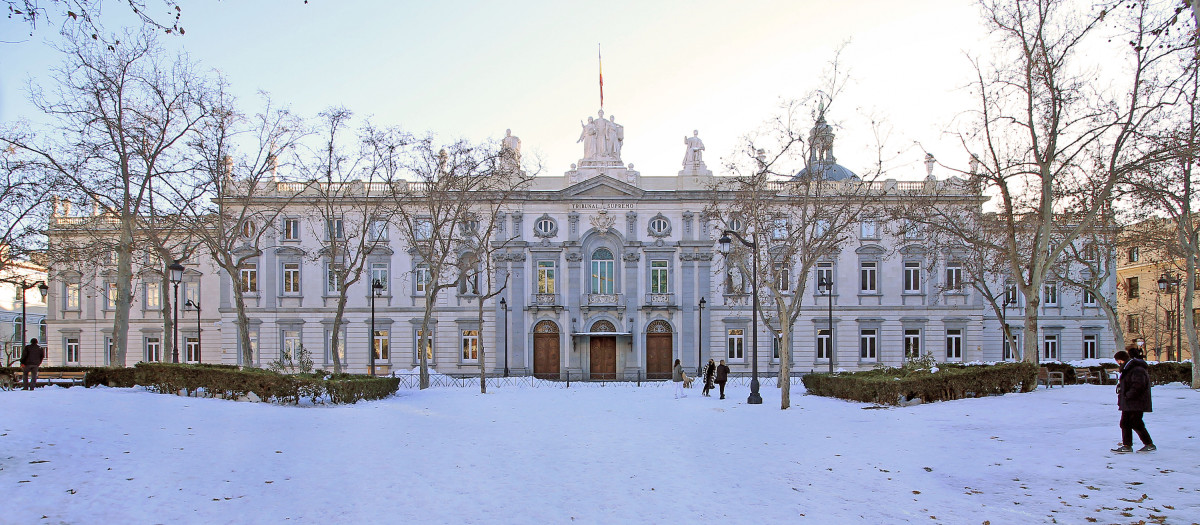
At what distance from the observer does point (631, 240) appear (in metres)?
43.0

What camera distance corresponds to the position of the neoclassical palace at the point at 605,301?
141 ft

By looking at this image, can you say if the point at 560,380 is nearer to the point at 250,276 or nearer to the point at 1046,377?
the point at 250,276

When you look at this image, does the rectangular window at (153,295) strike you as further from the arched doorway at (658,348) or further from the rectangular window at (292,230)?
the arched doorway at (658,348)

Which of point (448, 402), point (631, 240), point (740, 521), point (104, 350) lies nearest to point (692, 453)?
point (740, 521)

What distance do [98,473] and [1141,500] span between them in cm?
1286

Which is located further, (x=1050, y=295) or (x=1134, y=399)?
(x=1050, y=295)

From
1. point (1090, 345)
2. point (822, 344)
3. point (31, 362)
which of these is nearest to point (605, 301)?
point (822, 344)

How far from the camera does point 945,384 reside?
68.0ft

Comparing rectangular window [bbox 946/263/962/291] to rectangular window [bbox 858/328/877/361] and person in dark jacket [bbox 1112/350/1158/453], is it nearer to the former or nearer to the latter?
rectangular window [bbox 858/328/877/361]

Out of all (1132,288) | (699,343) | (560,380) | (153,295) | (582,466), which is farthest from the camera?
(1132,288)

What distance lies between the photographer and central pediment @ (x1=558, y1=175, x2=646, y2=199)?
4281 cm

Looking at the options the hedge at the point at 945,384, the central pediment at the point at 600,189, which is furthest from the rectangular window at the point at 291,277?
the hedge at the point at 945,384

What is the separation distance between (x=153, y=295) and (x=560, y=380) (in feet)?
83.2

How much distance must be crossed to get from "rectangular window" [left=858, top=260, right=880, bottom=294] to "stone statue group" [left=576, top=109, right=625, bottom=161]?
49.8ft
